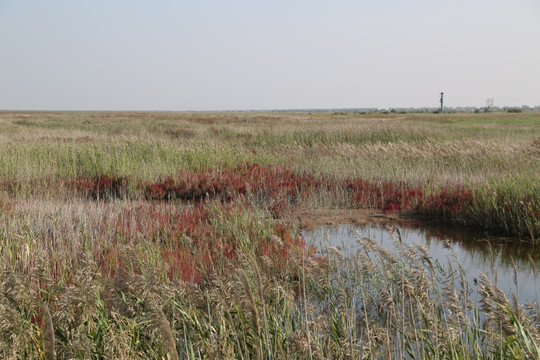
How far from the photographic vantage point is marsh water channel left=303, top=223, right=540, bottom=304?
607 cm

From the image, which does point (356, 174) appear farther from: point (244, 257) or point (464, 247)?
point (244, 257)

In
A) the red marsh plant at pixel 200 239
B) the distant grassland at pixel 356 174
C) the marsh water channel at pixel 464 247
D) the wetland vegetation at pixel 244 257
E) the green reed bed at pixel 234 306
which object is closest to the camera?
the green reed bed at pixel 234 306

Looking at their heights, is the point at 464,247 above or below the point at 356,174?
below

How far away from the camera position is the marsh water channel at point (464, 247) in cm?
607

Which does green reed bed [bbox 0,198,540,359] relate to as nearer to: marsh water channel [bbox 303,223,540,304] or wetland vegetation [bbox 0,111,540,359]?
wetland vegetation [bbox 0,111,540,359]

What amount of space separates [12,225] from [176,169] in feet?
22.2

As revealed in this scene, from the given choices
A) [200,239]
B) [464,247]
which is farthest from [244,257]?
[464,247]

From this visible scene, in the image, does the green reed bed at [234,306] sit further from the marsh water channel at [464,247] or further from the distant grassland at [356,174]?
the distant grassland at [356,174]

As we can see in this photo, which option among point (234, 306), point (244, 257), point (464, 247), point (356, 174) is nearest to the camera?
point (234, 306)

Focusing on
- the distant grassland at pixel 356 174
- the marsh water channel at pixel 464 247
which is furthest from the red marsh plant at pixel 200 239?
the distant grassland at pixel 356 174

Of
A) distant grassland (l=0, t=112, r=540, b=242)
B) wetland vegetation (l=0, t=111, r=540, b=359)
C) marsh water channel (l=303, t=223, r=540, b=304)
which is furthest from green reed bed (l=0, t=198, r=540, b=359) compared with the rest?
distant grassland (l=0, t=112, r=540, b=242)

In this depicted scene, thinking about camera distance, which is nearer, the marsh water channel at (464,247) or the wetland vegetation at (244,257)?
the wetland vegetation at (244,257)

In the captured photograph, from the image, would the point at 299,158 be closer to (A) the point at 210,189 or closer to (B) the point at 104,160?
(A) the point at 210,189

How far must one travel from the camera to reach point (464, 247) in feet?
25.2
